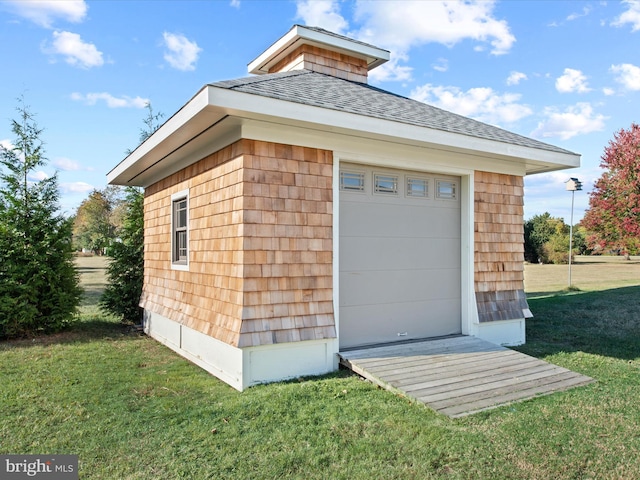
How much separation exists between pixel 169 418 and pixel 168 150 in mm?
3665

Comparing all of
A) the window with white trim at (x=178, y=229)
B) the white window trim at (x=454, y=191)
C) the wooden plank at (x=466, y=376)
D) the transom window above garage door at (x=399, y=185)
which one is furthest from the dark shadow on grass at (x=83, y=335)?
the white window trim at (x=454, y=191)

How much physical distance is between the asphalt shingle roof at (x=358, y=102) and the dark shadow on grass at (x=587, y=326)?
2.89 metres

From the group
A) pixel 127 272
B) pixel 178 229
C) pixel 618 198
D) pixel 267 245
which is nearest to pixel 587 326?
pixel 267 245

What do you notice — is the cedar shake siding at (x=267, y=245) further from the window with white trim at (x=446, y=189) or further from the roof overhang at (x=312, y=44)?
the roof overhang at (x=312, y=44)

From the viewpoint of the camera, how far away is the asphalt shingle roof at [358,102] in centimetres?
452

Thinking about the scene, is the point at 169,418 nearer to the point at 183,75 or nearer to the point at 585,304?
the point at 183,75

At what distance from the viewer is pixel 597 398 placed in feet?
13.1

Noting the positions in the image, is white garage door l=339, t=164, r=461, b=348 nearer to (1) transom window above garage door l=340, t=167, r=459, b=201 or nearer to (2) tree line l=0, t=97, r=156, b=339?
(1) transom window above garage door l=340, t=167, r=459, b=201

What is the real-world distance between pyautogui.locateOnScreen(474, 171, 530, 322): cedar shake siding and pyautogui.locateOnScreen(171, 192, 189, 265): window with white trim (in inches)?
174

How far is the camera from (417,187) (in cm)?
586

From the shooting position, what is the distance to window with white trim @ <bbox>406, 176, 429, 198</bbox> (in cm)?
579

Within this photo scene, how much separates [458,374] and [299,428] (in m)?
1.96

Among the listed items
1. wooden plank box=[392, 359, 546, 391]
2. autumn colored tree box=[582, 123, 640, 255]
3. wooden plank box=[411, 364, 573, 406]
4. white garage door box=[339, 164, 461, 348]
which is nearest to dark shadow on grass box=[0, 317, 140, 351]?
white garage door box=[339, 164, 461, 348]

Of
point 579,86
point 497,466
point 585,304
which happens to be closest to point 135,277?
point 497,466
